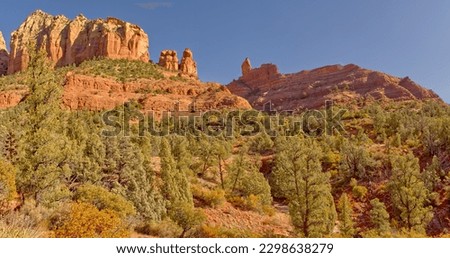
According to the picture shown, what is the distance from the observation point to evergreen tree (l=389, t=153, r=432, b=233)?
26.1 m

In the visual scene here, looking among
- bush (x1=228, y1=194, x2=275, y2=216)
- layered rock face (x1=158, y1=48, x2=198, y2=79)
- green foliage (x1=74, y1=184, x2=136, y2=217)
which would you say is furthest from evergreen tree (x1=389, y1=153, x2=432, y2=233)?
layered rock face (x1=158, y1=48, x2=198, y2=79)

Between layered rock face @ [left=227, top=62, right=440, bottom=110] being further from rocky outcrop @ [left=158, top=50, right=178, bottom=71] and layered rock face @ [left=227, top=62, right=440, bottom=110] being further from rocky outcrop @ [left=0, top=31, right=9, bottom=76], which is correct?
rocky outcrop @ [left=0, top=31, right=9, bottom=76]

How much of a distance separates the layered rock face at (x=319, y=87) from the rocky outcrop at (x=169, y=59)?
39.7 metres

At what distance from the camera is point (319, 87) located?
461 ft

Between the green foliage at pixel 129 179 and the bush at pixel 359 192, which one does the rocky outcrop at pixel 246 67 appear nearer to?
the bush at pixel 359 192

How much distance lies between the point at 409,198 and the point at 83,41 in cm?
11078

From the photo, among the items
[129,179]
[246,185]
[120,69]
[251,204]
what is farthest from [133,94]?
[129,179]

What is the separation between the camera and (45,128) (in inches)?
572

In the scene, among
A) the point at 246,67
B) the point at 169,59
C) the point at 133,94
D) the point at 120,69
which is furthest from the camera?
the point at 246,67

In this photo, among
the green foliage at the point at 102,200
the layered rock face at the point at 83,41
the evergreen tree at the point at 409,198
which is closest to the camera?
the green foliage at the point at 102,200

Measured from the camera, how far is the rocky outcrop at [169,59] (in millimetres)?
116938

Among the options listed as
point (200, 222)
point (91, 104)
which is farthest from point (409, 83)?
point (200, 222)

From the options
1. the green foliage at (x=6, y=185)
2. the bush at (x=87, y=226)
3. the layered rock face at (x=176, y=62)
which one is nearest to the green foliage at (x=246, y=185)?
the green foliage at (x=6, y=185)

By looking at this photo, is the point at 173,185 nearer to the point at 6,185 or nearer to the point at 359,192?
the point at 6,185
